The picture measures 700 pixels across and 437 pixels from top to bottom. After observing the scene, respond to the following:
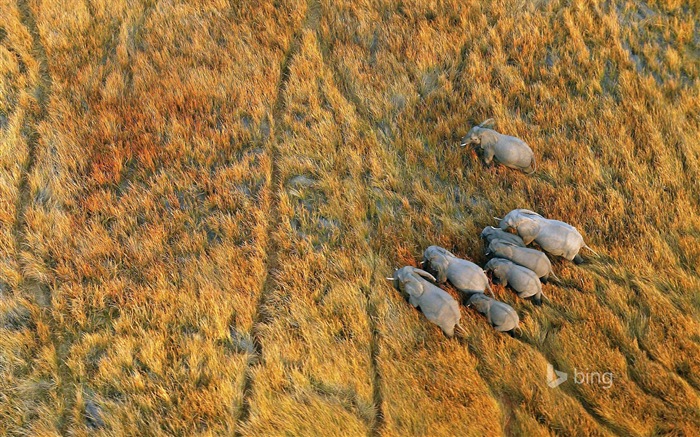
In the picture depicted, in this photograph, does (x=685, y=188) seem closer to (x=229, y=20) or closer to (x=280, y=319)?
(x=280, y=319)

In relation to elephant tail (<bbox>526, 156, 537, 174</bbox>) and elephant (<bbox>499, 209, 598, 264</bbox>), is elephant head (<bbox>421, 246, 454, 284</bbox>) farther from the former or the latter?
elephant tail (<bbox>526, 156, 537, 174</bbox>)

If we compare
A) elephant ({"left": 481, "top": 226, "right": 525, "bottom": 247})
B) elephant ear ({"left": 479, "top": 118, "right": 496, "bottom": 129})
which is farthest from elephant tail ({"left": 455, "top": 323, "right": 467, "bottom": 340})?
elephant ear ({"left": 479, "top": 118, "right": 496, "bottom": 129})

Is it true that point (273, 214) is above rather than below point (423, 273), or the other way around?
above

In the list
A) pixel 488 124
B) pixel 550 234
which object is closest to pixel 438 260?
pixel 550 234

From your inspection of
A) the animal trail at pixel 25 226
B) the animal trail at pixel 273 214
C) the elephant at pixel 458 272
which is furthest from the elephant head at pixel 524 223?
the animal trail at pixel 25 226

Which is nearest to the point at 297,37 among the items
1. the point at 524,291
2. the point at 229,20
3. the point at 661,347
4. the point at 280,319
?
the point at 229,20

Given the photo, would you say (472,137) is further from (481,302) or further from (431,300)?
(431,300)
